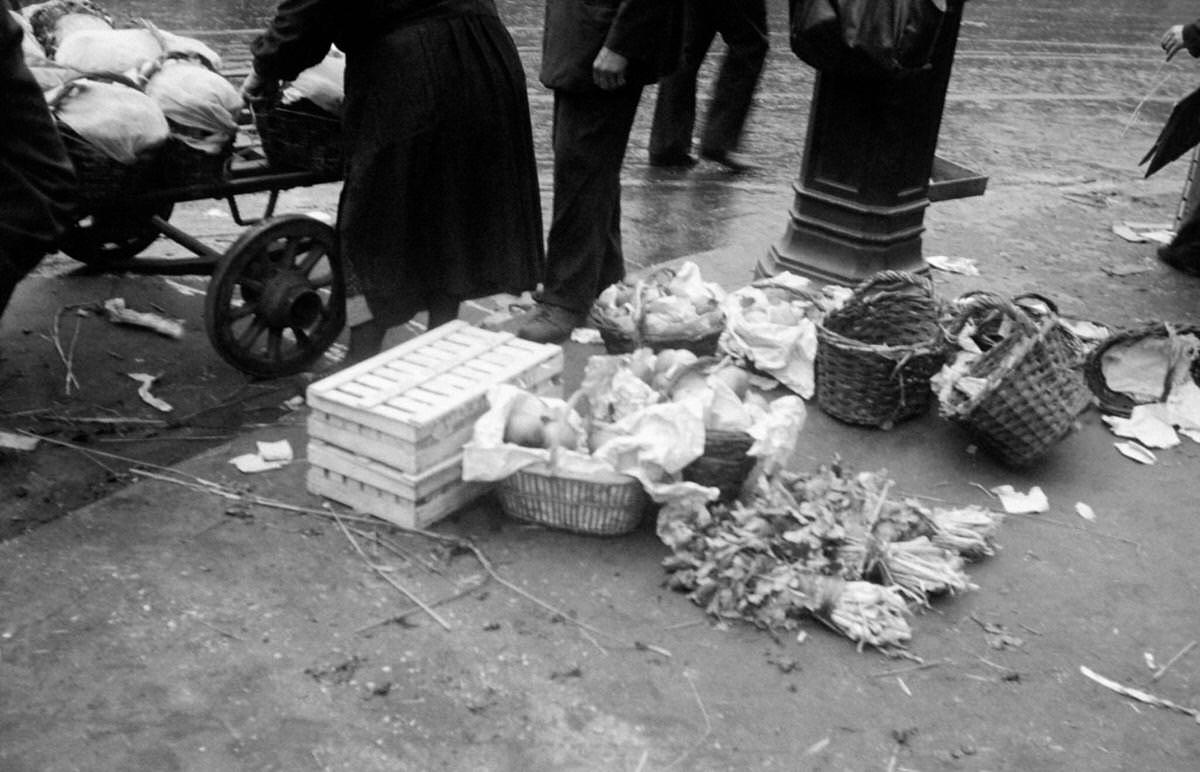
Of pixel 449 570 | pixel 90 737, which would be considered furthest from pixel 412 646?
pixel 90 737

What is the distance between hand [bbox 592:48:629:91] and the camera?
15.9ft

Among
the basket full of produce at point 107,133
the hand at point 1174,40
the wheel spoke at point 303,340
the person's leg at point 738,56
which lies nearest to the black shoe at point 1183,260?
the hand at point 1174,40

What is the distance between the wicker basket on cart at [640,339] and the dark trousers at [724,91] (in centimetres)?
289

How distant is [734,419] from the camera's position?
Answer: 161 inches

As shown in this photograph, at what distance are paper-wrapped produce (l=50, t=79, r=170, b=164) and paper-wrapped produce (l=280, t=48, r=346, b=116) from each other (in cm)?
51

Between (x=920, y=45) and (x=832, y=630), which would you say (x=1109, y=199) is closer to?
(x=920, y=45)

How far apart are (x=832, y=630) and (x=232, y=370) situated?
2.63 metres

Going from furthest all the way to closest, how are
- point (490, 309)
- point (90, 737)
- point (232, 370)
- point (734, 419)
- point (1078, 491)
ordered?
point (490, 309)
point (232, 370)
point (1078, 491)
point (734, 419)
point (90, 737)

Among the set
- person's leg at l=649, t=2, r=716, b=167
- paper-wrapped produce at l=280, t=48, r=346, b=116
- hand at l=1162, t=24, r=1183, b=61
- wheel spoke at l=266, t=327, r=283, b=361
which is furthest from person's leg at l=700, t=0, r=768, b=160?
wheel spoke at l=266, t=327, r=283, b=361

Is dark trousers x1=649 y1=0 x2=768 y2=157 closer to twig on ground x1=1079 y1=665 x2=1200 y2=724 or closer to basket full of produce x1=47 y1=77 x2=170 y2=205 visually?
basket full of produce x1=47 y1=77 x2=170 y2=205

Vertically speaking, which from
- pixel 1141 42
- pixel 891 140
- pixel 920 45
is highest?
pixel 920 45

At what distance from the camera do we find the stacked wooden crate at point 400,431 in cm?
381

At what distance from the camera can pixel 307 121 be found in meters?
4.70

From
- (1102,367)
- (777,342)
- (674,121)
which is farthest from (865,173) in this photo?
(674,121)
